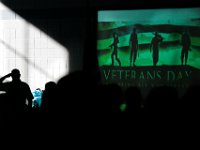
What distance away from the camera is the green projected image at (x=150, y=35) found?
8.91 meters

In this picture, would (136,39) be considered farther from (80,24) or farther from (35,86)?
(35,86)

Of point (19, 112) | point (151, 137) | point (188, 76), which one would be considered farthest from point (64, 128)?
point (188, 76)

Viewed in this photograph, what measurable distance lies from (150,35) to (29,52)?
9.51 ft

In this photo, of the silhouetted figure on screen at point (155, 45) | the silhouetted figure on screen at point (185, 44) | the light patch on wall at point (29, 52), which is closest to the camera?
the silhouetted figure on screen at point (185, 44)

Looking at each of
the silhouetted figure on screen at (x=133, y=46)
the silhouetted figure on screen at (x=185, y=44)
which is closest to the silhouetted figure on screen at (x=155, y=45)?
the silhouetted figure on screen at (x=133, y=46)

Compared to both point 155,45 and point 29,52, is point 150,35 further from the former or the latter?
point 29,52

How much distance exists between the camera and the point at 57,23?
964 centimetres

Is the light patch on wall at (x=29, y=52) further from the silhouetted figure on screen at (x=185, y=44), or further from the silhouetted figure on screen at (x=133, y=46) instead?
the silhouetted figure on screen at (x=185, y=44)

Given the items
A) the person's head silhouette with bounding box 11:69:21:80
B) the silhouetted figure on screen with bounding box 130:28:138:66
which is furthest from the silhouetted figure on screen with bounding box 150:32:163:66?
the person's head silhouette with bounding box 11:69:21:80

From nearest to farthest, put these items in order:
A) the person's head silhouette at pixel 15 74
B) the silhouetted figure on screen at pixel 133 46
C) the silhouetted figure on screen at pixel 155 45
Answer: the person's head silhouette at pixel 15 74
the silhouetted figure on screen at pixel 155 45
the silhouetted figure on screen at pixel 133 46

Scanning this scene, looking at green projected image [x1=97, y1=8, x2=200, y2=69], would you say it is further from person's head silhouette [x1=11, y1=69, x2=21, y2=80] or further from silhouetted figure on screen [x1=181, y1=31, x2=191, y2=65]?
person's head silhouette [x1=11, y1=69, x2=21, y2=80]

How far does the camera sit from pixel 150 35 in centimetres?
906

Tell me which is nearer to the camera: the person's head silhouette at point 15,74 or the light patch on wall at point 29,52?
the person's head silhouette at point 15,74

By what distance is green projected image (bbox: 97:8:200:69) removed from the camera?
29.2 feet
